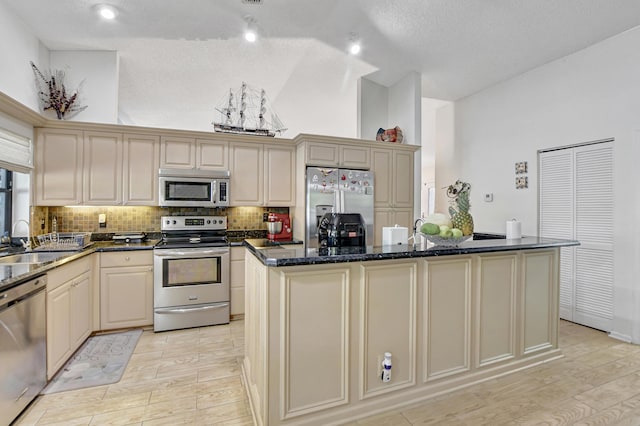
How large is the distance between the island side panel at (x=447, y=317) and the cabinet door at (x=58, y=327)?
265cm

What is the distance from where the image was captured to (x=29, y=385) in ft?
6.43

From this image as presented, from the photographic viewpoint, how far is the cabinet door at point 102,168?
11.2 feet

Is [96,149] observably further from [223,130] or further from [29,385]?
[29,385]

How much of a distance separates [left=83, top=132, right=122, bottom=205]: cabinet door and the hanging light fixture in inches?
71.9

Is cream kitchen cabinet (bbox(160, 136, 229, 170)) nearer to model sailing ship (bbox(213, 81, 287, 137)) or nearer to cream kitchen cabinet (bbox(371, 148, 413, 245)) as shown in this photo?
model sailing ship (bbox(213, 81, 287, 137))

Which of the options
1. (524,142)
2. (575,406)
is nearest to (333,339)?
(575,406)

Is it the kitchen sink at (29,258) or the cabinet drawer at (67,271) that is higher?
the kitchen sink at (29,258)

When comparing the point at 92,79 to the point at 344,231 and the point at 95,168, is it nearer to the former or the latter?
the point at 95,168

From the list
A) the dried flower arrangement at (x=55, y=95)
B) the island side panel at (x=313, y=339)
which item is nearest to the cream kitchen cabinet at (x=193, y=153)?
the dried flower arrangement at (x=55, y=95)

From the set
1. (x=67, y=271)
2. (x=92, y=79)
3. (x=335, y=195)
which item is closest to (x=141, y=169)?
(x=92, y=79)

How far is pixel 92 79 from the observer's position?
3527mm

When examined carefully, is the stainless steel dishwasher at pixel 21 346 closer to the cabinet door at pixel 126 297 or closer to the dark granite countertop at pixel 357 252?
the cabinet door at pixel 126 297

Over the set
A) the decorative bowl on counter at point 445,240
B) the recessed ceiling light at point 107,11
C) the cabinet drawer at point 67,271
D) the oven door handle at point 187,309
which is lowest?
the oven door handle at point 187,309

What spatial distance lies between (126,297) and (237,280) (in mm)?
1139
